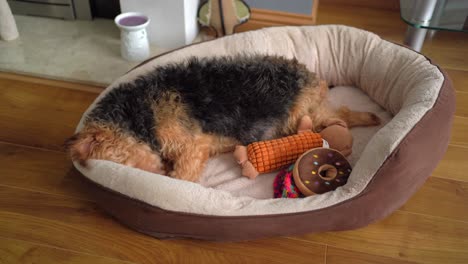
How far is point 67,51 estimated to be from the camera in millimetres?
2455

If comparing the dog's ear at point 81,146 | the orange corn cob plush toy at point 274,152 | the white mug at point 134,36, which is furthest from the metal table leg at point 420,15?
the dog's ear at point 81,146

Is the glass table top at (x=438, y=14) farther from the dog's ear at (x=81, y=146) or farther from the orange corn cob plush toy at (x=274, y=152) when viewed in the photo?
the dog's ear at (x=81, y=146)

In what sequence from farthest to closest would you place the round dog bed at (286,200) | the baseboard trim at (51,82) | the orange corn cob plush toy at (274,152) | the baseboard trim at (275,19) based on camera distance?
the baseboard trim at (275,19), the baseboard trim at (51,82), the orange corn cob plush toy at (274,152), the round dog bed at (286,200)

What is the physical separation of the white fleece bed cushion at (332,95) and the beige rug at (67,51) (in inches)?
21.0

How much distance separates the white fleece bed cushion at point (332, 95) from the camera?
4.78 feet

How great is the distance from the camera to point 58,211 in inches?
65.4

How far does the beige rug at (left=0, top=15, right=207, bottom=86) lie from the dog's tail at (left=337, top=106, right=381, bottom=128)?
1.07 m

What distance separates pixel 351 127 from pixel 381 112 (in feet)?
0.73

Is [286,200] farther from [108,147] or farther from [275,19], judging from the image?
[275,19]

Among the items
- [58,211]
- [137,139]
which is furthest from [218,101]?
[58,211]

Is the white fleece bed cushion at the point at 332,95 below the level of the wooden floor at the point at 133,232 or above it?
above

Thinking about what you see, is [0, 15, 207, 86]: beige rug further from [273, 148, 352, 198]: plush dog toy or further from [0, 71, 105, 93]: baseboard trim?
[273, 148, 352, 198]: plush dog toy

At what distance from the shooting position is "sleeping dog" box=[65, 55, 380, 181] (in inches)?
59.5

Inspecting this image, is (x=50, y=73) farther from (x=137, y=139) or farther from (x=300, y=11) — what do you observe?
(x=300, y=11)
